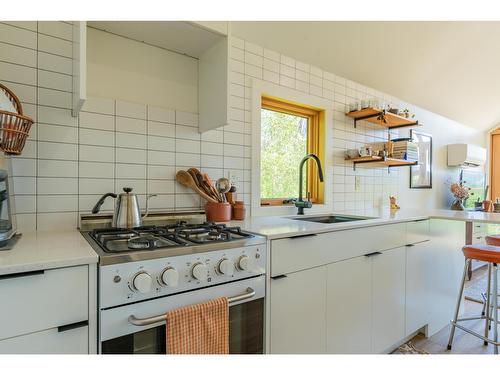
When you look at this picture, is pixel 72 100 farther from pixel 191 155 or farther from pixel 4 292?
pixel 4 292

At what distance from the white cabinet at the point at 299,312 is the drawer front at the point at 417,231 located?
0.86 meters

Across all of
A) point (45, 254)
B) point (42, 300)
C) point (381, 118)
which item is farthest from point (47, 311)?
point (381, 118)

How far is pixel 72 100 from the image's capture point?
1.38 m

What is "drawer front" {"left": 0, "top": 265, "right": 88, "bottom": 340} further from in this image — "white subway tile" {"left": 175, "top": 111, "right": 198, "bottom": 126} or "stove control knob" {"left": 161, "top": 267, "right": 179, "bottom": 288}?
"white subway tile" {"left": 175, "top": 111, "right": 198, "bottom": 126}

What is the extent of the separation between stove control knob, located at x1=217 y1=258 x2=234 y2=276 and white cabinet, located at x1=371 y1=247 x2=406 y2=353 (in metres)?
1.02

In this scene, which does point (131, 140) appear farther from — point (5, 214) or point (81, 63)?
point (5, 214)

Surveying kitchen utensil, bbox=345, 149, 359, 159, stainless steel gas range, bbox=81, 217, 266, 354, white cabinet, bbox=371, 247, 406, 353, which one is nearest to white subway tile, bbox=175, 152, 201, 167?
stainless steel gas range, bbox=81, 217, 266, 354

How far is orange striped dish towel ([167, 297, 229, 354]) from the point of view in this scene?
958 millimetres

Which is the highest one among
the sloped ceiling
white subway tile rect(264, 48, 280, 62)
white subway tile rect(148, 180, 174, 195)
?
A: the sloped ceiling

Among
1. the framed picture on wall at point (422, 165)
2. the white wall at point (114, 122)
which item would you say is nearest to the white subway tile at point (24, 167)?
the white wall at point (114, 122)

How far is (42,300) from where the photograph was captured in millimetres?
796

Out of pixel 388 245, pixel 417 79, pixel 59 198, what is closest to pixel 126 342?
pixel 59 198

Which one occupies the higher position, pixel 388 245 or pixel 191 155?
pixel 191 155
